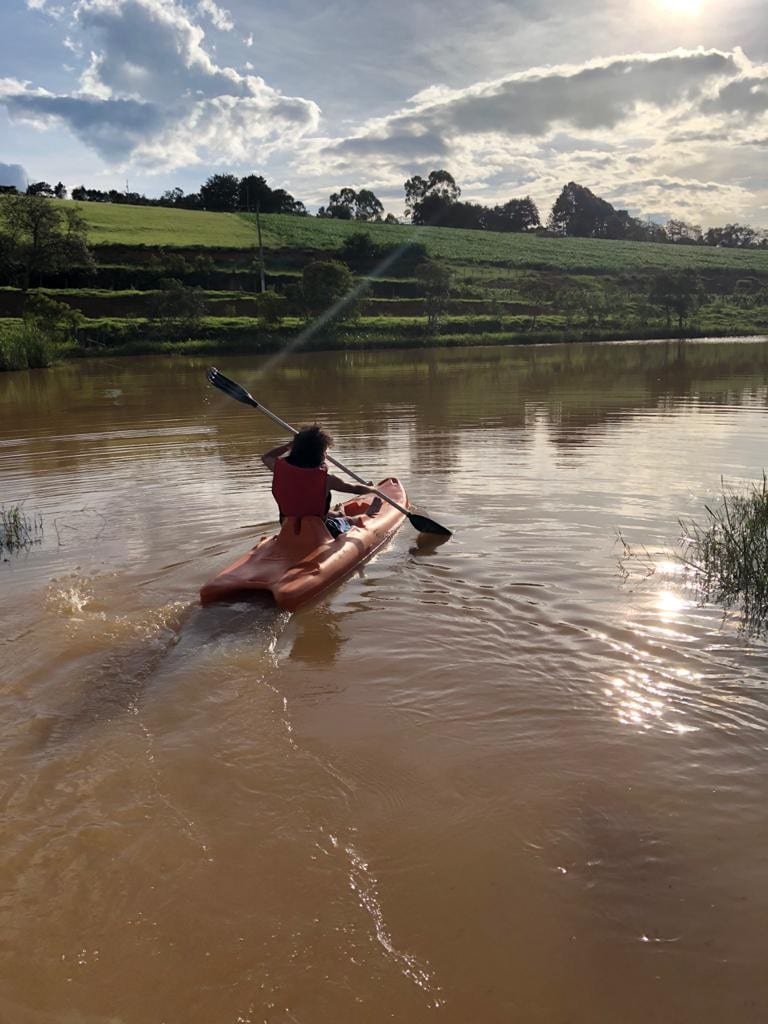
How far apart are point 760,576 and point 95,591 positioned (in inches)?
184

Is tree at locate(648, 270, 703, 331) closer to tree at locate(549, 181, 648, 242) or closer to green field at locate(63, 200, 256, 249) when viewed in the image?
green field at locate(63, 200, 256, 249)

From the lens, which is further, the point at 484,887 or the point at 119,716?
the point at 119,716

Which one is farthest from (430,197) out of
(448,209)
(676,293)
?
(676,293)

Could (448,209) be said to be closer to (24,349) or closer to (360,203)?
(360,203)

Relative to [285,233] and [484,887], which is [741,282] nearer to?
[285,233]

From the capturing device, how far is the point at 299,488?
18.9 ft

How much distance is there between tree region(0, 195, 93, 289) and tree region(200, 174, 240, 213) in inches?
1430

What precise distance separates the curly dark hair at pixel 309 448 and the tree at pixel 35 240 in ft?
129

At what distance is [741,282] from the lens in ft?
208

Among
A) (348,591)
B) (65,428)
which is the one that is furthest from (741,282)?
(348,591)

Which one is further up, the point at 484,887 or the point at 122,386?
the point at 122,386

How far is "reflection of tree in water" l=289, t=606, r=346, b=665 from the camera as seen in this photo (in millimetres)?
4590

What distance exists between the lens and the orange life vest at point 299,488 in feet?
18.8

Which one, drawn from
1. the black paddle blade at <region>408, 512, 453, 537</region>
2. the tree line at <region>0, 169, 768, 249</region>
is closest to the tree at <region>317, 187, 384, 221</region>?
the tree line at <region>0, 169, 768, 249</region>
